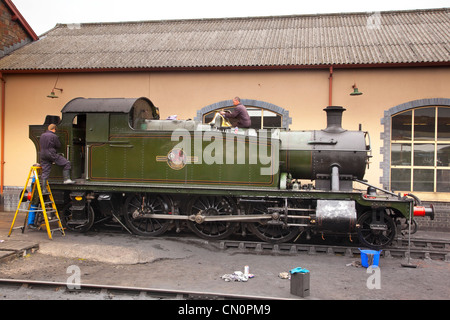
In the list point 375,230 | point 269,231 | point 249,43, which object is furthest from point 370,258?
point 249,43

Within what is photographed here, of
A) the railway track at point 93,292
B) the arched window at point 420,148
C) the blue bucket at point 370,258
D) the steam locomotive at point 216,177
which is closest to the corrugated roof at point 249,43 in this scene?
the arched window at point 420,148

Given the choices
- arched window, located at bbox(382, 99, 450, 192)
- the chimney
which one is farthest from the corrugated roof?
the chimney

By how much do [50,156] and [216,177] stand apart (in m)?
3.44

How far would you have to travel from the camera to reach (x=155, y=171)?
26.3 feet

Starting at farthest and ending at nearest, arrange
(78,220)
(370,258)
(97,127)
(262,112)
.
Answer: (262,112) < (78,220) < (97,127) < (370,258)

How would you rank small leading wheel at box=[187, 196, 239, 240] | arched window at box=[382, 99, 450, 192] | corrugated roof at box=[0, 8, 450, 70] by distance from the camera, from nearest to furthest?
1. small leading wheel at box=[187, 196, 239, 240]
2. arched window at box=[382, 99, 450, 192]
3. corrugated roof at box=[0, 8, 450, 70]

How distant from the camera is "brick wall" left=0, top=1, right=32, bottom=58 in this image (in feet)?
40.9

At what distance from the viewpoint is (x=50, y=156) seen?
26.4 feet

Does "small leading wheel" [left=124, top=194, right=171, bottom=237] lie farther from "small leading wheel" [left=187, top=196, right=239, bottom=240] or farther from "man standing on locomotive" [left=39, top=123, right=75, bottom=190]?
"man standing on locomotive" [left=39, top=123, right=75, bottom=190]

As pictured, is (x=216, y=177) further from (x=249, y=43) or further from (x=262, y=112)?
(x=249, y=43)

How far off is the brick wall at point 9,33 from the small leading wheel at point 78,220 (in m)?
6.86

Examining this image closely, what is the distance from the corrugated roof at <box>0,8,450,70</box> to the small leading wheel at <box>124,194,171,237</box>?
14.5 feet
